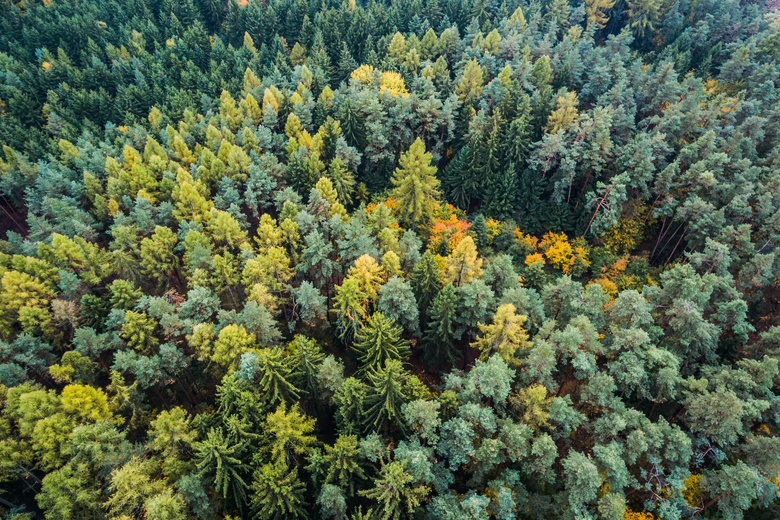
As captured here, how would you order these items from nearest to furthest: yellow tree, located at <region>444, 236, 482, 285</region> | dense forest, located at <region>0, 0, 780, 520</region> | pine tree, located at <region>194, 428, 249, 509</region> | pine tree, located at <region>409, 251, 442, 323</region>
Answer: pine tree, located at <region>194, 428, 249, 509</region> → dense forest, located at <region>0, 0, 780, 520</region> → yellow tree, located at <region>444, 236, 482, 285</region> → pine tree, located at <region>409, 251, 442, 323</region>

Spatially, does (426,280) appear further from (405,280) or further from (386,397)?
(386,397)

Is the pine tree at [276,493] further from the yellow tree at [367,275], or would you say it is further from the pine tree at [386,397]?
the yellow tree at [367,275]

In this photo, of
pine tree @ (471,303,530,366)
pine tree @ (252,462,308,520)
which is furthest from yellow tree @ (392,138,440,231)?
pine tree @ (252,462,308,520)

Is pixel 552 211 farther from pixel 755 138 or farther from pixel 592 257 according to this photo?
pixel 755 138

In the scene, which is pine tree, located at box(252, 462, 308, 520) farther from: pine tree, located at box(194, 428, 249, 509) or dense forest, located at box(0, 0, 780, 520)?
pine tree, located at box(194, 428, 249, 509)

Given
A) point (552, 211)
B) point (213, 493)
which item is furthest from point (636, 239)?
point (213, 493)

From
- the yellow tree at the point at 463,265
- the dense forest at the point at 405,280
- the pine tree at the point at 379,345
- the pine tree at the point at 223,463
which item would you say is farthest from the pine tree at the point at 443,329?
the pine tree at the point at 223,463
